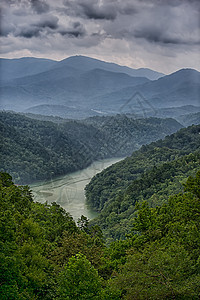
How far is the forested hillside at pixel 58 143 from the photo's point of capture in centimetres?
6162

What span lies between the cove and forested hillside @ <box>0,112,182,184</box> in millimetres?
3025

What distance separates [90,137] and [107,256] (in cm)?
7707

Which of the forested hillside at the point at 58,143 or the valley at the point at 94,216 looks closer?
the valley at the point at 94,216

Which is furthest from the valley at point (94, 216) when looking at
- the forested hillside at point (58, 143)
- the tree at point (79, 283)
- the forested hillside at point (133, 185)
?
the forested hillside at point (58, 143)

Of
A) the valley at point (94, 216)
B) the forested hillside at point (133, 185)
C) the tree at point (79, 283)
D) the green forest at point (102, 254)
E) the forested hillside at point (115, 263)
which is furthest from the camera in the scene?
the forested hillside at point (133, 185)

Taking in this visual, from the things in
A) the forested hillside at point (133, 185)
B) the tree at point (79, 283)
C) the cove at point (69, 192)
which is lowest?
the cove at point (69, 192)

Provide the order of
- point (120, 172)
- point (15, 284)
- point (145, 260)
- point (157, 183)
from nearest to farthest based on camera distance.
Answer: point (15, 284) < point (145, 260) < point (157, 183) < point (120, 172)

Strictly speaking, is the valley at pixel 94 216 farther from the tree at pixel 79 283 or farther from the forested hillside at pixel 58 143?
the forested hillside at pixel 58 143

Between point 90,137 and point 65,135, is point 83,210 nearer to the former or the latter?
point 65,135

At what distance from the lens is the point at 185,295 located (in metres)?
8.80

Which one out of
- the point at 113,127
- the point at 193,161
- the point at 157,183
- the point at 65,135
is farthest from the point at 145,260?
the point at 113,127

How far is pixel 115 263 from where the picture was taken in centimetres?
1349

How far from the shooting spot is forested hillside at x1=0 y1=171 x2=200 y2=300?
9.49 meters

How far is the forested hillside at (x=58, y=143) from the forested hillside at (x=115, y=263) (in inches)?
1777
